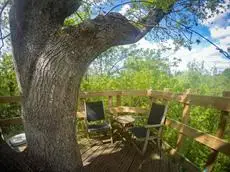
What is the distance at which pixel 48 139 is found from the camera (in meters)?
2.00

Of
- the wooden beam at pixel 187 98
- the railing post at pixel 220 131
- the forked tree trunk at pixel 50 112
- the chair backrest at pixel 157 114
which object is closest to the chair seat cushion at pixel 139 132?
the chair backrest at pixel 157 114

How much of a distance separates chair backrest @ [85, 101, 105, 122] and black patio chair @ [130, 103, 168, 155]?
91 centimetres

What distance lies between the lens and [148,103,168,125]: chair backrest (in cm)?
339

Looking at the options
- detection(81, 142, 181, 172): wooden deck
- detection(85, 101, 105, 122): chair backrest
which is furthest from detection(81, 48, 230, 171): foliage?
detection(85, 101, 105, 122): chair backrest

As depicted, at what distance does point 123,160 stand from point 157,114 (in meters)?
1.15

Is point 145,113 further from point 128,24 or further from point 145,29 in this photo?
point 128,24

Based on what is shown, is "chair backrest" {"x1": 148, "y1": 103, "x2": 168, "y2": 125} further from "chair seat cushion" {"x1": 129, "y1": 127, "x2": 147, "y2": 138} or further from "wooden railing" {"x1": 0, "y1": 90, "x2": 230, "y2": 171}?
"chair seat cushion" {"x1": 129, "y1": 127, "x2": 147, "y2": 138}

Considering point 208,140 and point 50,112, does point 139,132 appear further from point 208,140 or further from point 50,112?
point 50,112

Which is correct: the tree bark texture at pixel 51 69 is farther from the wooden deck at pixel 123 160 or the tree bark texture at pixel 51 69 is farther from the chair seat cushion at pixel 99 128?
the chair seat cushion at pixel 99 128

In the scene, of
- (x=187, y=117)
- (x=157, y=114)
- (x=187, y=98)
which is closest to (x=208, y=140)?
(x=187, y=117)

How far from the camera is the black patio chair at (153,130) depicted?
3.25 metres

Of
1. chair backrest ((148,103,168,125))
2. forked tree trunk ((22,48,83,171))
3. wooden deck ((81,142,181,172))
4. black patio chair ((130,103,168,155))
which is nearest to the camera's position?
forked tree trunk ((22,48,83,171))

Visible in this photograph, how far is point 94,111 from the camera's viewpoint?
162 inches

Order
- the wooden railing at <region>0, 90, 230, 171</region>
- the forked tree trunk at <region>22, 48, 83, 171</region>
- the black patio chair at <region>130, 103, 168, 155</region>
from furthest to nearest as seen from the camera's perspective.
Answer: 1. the black patio chair at <region>130, 103, 168, 155</region>
2. the wooden railing at <region>0, 90, 230, 171</region>
3. the forked tree trunk at <region>22, 48, 83, 171</region>
